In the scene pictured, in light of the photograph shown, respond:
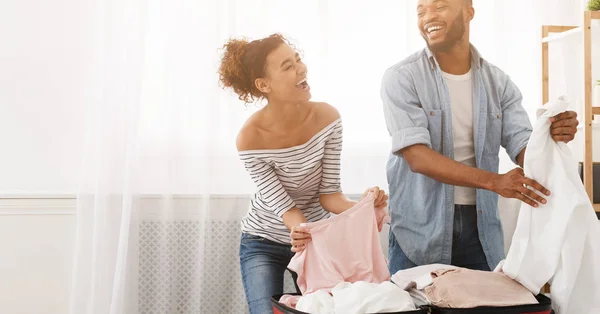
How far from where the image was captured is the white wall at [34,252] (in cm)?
257

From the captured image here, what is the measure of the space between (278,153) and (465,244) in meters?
0.63

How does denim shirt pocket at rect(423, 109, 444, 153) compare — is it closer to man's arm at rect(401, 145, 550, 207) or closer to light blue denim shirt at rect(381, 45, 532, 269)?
light blue denim shirt at rect(381, 45, 532, 269)

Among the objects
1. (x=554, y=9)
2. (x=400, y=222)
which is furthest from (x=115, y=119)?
(x=554, y=9)

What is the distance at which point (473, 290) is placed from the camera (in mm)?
1533

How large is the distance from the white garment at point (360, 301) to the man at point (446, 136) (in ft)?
1.49

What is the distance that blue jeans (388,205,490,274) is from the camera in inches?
77.7

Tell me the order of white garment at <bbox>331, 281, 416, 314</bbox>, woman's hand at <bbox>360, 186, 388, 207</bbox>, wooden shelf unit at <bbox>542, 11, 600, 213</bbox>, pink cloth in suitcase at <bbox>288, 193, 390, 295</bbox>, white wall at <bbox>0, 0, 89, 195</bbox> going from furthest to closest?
1. white wall at <bbox>0, 0, 89, 195</bbox>
2. wooden shelf unit at <bbox>542, 11, 600, 213</bbox>
3. woman's hand at <bbox>360, 186, 388, 207</bbox>
4. pink cloth in suitcase at <bbox>288, 193, 390, 295</bbox>
5. white garment at <bbox>331, 281, 416, 314</bbox>

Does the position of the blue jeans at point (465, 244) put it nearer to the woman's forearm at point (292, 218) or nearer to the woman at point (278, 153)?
the woman at point (278, 153)

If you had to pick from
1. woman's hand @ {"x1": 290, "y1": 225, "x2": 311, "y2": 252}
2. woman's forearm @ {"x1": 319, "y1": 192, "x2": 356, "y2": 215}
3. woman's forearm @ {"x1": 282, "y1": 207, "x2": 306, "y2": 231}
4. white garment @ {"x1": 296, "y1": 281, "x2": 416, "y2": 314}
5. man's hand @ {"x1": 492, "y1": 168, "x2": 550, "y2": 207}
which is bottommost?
white garment @ {"x1": 296, "y1": 281, "x2": 416, "y2": 314}

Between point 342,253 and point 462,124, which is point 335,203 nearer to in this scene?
point 342,253

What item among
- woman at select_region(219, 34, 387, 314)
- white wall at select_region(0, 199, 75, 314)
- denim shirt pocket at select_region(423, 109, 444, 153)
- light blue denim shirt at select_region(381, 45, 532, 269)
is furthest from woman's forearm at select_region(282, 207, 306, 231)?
white wall at select_region(0, 199, 75, 314)

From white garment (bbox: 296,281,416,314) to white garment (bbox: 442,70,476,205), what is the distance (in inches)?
21.6

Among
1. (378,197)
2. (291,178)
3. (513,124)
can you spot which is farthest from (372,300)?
(513,124)

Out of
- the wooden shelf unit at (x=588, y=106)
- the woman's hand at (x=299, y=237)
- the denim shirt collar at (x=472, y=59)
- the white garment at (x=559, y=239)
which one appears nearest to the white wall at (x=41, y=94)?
the woman's hand at (x=299, y=237)
